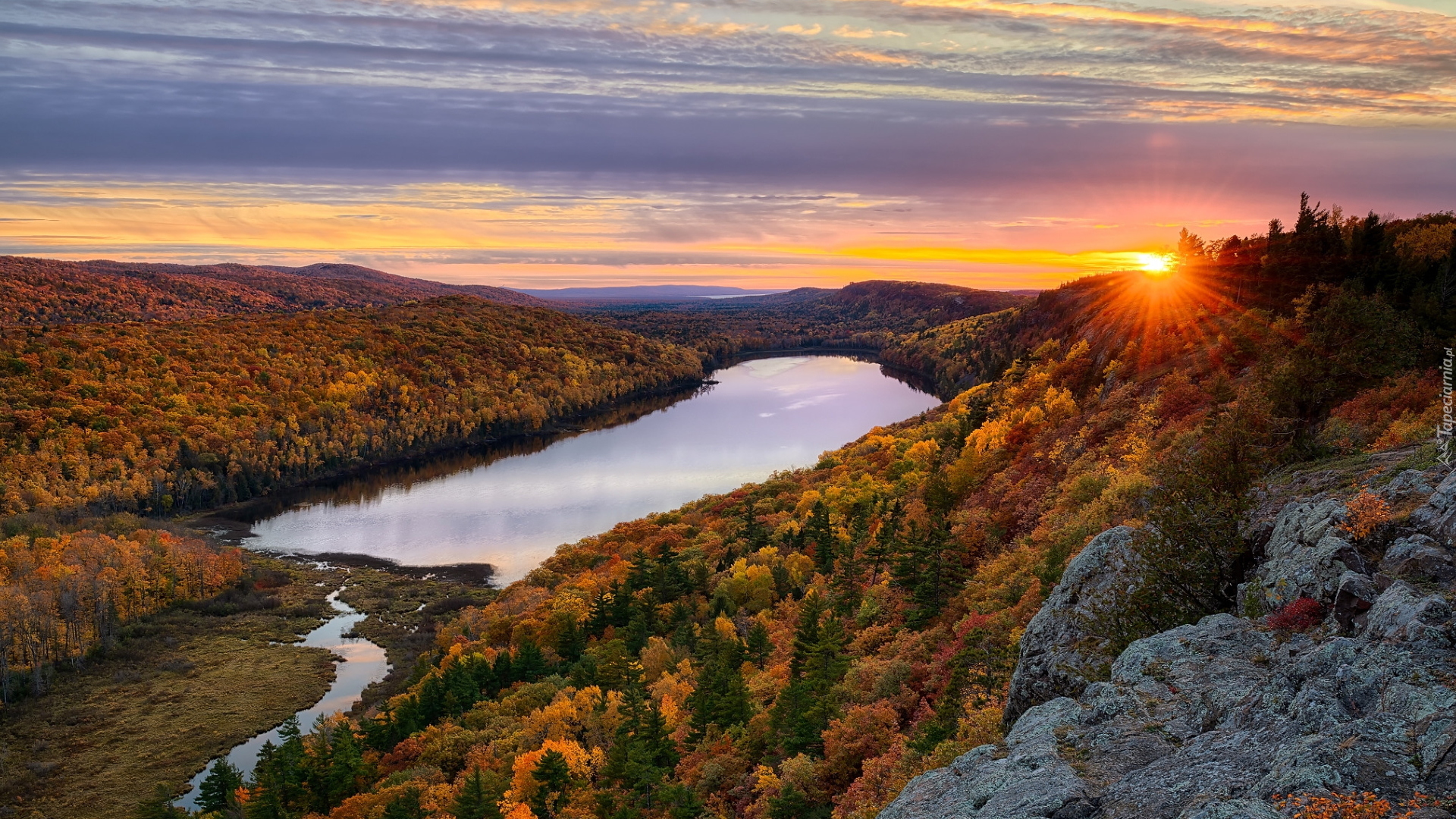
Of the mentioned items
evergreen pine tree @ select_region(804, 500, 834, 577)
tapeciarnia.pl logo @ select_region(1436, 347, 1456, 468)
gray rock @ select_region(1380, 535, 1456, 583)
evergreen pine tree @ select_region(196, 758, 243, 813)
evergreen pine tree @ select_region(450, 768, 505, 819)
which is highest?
tapeciarnia.pl logo @ select_region(1436, 347, 1456, 468)

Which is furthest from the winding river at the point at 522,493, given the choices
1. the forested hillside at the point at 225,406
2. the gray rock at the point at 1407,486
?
the gray rock at the point at 1407,486

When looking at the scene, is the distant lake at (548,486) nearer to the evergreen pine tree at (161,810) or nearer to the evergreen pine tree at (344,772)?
the evergreen pine tree at (344,772)

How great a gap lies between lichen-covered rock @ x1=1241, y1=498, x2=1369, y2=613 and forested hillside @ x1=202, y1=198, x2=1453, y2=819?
1.30 meters

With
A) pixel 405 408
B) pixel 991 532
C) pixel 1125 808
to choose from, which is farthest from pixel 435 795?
pixel 405 408

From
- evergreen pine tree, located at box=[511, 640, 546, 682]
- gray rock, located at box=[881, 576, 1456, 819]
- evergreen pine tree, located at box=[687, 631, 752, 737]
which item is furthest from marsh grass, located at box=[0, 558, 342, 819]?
gray rock, located at box=[881, 576, 1456, 819]

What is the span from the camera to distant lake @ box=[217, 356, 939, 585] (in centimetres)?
9631

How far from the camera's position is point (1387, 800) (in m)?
7.54

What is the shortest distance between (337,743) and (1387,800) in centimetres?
4867

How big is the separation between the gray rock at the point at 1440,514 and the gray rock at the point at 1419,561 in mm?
209

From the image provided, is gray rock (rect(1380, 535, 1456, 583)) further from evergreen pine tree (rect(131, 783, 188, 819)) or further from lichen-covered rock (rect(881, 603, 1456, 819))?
evergreen pine tree (rect(131, 783, 188, 819))

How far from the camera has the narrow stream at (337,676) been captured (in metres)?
52.2

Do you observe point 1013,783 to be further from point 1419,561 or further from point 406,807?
point 406,807

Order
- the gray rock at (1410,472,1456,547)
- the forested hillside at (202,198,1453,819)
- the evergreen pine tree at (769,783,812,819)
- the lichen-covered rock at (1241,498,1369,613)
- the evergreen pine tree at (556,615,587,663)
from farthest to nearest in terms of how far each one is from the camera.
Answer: the evergreen pine tree at (556,615,587,663) → the evergreen pine tree at (769,783,812,819) → the forested hillside at (202,198,1453,819) → the lichen-covered rock at (1241,498,1369,613) → the gray rock at (1410,472,1456,547)

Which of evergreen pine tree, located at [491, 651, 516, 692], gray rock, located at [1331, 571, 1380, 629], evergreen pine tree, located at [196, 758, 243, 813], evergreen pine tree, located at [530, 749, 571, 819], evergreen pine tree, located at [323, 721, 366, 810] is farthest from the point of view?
evergreen pine tree, located at [491, 651, 516, 692]
